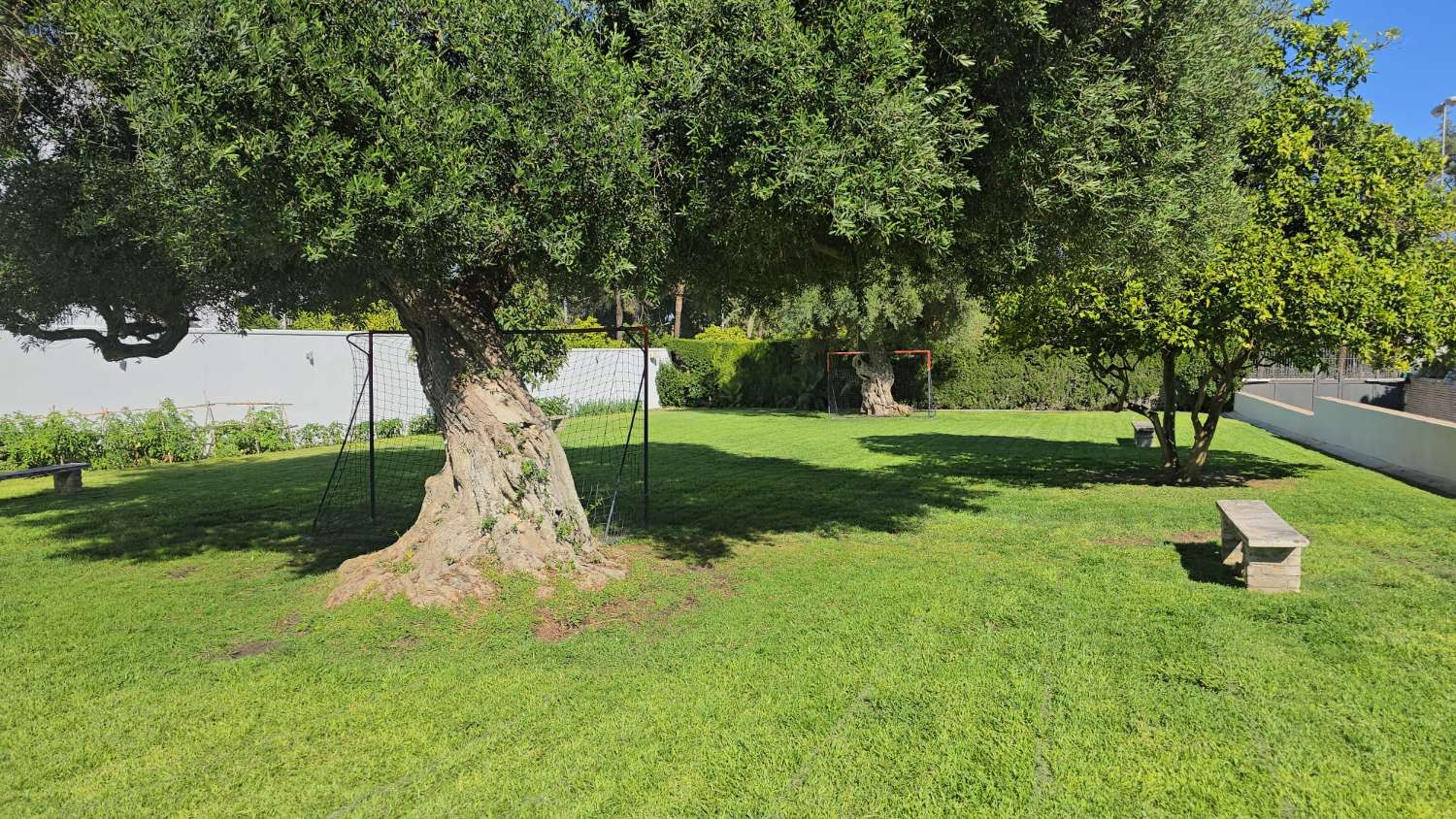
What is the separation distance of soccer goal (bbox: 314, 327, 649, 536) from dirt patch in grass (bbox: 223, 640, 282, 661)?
3.02 meters

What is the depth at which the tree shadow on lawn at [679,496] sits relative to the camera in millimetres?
8828

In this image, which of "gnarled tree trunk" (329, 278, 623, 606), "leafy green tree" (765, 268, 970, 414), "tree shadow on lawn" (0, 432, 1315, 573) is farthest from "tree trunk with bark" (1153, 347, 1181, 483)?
"gnarled tree trunk" (329, 278, 623, 606)

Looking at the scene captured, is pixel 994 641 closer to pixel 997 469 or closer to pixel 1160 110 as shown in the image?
pixel 1160 110

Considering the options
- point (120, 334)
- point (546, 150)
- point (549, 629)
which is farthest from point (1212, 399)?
point (120, 334)

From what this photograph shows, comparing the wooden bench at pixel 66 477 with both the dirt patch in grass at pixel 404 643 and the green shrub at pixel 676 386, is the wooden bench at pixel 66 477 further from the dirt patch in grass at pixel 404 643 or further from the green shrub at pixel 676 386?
the green shrub at pixel 676 386

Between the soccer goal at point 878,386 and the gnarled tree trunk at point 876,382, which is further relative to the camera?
the soccer goal at point 878,386

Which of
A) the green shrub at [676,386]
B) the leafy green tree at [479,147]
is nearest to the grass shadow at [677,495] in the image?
the leafy green tree at [479,147]

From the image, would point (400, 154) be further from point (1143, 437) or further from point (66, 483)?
point (1143, 437)

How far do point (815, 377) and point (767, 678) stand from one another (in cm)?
2327

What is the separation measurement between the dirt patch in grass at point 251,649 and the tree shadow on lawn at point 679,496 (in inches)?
81.5

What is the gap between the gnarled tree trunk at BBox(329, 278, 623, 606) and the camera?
639 centimetres

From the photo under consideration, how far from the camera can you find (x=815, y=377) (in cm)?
2777

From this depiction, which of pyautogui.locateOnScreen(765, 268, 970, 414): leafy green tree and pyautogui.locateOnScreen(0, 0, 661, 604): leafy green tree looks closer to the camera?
pyautogui.locateOnScreen(0, 0, 661, 604): leafy green tree

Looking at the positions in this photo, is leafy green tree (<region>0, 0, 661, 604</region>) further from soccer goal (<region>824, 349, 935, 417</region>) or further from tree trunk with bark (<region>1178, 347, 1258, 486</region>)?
soccer goal (<region>824, 349, 935, 417</region>)
